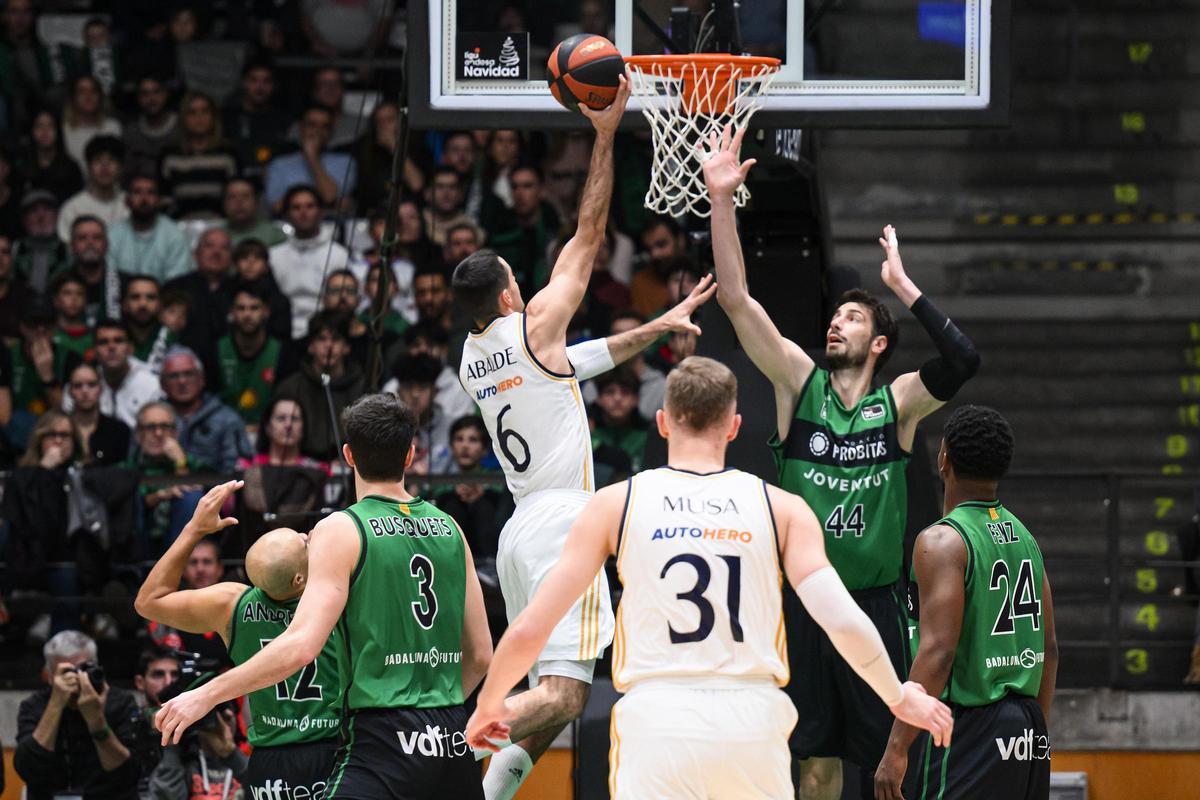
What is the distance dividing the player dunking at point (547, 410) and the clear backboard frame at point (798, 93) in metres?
1.14

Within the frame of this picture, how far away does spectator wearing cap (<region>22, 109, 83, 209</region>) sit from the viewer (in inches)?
602

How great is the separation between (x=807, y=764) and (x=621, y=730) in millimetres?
2602

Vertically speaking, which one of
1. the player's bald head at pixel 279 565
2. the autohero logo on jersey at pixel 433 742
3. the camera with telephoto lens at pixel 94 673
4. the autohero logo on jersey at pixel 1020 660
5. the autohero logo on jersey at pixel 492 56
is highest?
the autohero logo on jersey at pixel 492 56

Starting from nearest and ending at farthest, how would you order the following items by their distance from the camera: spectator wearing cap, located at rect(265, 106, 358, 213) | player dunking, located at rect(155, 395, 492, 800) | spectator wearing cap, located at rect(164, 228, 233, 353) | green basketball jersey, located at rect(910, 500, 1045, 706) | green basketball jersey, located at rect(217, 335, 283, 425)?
player dunking, located at rect(155, 395, 492, 800) < green basketball jersey, located at rect(910, 500, 1045, 706) < green basketball jersey, located at rect(217, 335, 283, 425) < spectator wearing cap, located at rect(164, 228, 233, 353) < spectator wearing cap, located at rect(265, 106, 358, 213)

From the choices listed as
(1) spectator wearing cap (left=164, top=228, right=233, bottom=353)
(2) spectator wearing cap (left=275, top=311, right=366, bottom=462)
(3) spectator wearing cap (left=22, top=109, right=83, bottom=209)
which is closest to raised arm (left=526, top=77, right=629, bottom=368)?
(2) spectator wearing cap (left=275, top=311, right=366, bottom=462)

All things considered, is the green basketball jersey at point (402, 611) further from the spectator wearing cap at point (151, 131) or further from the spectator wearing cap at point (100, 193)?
the spectator wearing cap at point (151, 131)

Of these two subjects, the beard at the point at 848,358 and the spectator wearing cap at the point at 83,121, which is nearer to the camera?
the beard at the point at 848,358

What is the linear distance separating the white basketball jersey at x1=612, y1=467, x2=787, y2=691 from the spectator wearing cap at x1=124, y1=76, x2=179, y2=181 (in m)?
10.6

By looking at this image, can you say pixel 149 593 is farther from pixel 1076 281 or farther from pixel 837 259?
pixel 1076 281

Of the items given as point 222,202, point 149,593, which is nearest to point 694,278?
point 222,202

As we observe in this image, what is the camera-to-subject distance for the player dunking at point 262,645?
746 centimetres

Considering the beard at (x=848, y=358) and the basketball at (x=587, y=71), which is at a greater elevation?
the basketball at (x=587, y=71)

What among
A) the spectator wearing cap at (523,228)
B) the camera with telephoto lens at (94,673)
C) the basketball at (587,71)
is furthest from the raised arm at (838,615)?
the spectator wearing cap at (523,228)

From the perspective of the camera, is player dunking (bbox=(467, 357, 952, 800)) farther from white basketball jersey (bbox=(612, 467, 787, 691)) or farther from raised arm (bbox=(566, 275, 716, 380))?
raised arm (bbox=(566, 275, 716, 380))
